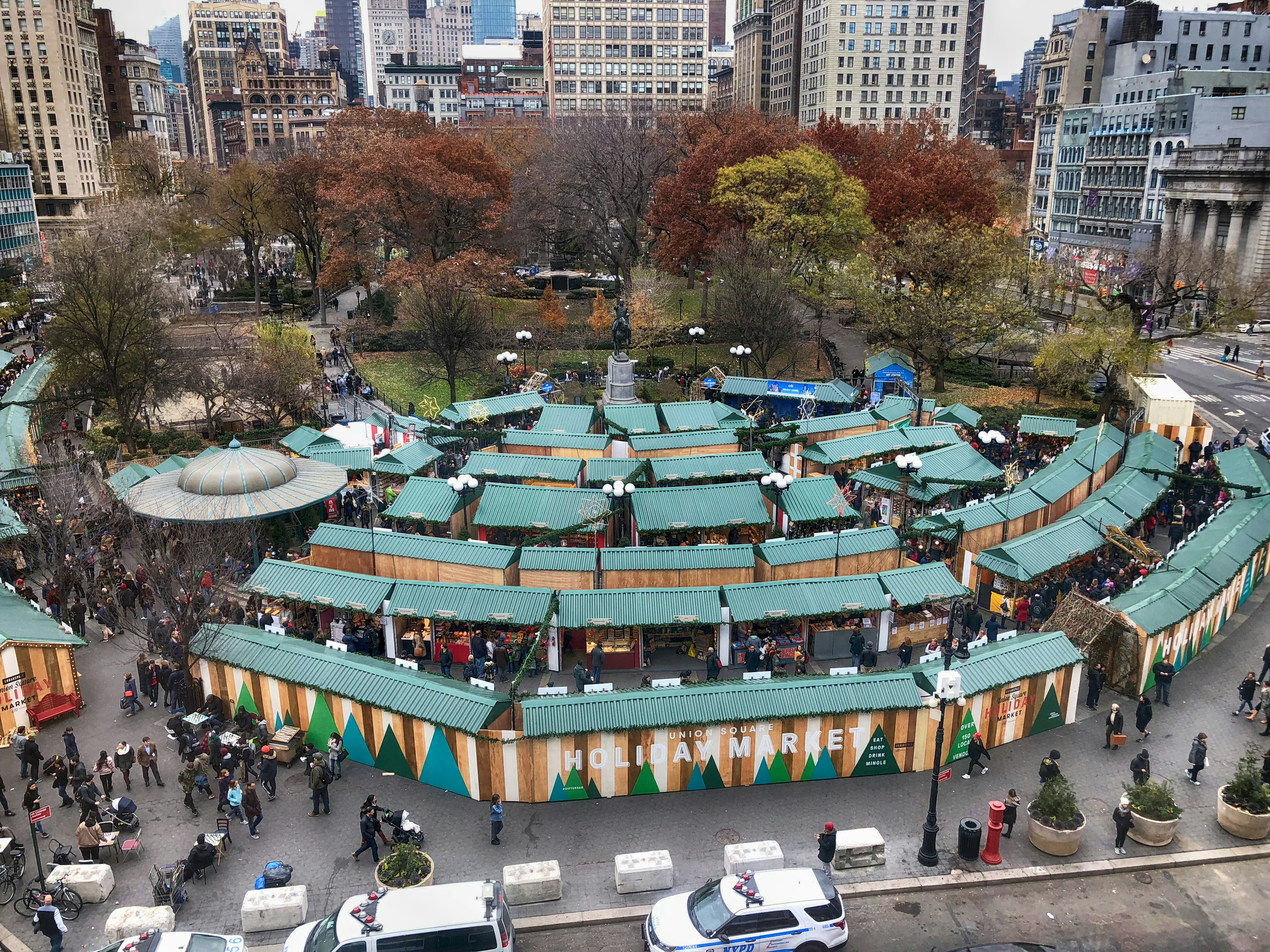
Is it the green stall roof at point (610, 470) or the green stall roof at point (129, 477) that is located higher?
the green stall roof at point (610, 470)

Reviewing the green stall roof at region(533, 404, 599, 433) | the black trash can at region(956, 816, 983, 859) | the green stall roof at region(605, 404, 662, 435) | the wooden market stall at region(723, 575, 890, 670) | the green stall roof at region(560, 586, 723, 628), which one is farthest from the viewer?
the green stall roof at region(605, 404, 662, 435)

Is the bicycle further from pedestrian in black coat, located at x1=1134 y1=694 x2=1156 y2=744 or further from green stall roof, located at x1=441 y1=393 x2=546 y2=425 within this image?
green stall roof, located at x1=441 y1=393 x2=546 y2=425

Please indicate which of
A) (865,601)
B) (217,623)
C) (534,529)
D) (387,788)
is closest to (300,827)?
(387,788)

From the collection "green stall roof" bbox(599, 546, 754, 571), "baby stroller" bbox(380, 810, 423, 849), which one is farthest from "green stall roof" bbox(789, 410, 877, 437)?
"baby stroller" bbox(380, 810, 423, 849)

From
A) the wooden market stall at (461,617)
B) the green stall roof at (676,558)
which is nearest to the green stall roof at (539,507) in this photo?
the green stall roof at (676,558)

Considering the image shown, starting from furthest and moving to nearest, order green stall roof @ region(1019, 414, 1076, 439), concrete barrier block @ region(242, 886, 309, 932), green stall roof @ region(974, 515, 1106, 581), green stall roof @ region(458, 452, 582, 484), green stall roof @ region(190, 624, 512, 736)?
green stall roof @ region(1019, 414, 1076, 439) < green stall roof @ region(458, 452, 582, 484) < green stall roof @ region(974, 515, 1106, 581) < green stall roof @ region(190, 624, 512, 736) < concrete barrier block @ region(242, 886, 309, 932)

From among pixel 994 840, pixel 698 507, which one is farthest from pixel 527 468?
pixel 994 840

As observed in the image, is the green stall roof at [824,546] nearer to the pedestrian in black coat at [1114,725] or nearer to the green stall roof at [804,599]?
the green stall roof at [804,599]
